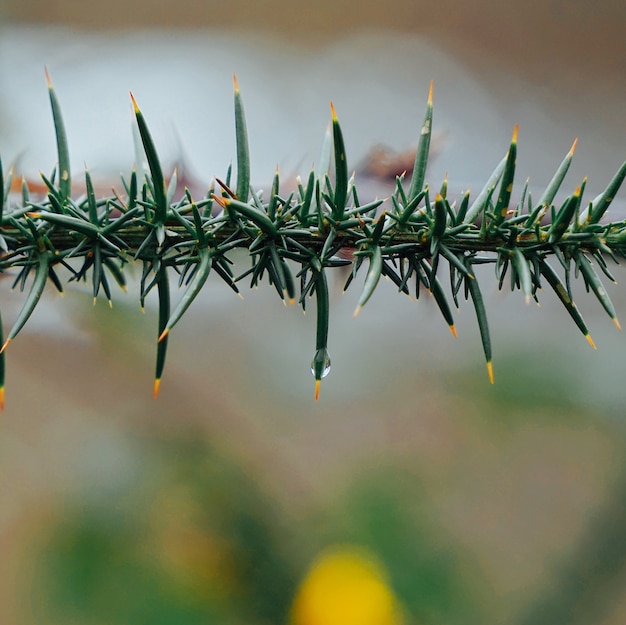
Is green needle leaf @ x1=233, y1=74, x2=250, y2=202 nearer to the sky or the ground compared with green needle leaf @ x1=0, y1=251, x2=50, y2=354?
Answer: nearer to the sky

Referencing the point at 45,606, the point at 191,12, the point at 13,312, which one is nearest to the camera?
the point at 13,312

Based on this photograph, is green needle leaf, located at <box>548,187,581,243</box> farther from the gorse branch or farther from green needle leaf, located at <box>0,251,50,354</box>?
green needle leaf, located at <box>0,251,50,354</box>

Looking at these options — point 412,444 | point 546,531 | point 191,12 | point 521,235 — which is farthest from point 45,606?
point 191,12

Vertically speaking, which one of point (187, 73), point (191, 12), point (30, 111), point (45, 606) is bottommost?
point (45, 606)

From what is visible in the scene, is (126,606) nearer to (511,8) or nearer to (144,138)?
(144,138)

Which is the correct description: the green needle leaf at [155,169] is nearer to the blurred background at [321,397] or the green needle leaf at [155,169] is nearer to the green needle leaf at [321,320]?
the green needle leaf at [321,320]

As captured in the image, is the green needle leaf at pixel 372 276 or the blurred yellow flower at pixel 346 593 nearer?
the green needle leaf at pixel 372 276

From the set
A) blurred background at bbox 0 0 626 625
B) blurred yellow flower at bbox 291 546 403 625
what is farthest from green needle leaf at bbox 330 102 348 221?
blurred yellow flower at bbox 291 546 403 625

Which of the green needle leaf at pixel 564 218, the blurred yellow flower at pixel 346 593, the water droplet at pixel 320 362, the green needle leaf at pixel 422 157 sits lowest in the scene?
the blurred yellow flower at pixel 346 593

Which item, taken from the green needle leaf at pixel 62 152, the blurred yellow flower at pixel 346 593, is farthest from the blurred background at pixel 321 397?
the green needle leaf at pixel 62 152
